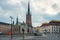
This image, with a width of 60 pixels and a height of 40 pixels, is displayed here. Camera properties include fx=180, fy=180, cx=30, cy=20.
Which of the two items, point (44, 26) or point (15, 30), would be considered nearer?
point (15, 30)

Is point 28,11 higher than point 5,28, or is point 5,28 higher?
point 28,11

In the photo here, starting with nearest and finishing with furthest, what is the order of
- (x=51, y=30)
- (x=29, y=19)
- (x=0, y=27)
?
1. (x=0, y=27)
2. (x=29, y=19)
3. (x=51, y=30)

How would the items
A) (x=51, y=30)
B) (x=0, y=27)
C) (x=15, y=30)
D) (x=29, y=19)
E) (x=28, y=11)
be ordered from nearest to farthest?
(x=0, y=27), (x=15, y=30), (x=28, y=11), (x=29, y=19), (x=51, y=30)

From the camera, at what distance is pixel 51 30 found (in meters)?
164

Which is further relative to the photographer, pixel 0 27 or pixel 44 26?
pixel 44 26

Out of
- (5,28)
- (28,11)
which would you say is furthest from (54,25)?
(5,28)

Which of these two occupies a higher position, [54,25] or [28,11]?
[28,11]

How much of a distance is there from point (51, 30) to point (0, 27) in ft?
262

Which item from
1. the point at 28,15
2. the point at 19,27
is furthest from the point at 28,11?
the point at 19,27

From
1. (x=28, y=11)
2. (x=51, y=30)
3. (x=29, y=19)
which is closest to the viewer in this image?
(x=28, y=11)

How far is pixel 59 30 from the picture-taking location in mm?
165250

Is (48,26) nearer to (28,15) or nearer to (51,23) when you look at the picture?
(51,23)

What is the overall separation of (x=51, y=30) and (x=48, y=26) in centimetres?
567

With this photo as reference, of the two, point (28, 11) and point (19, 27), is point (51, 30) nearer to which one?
point (28, 11)
